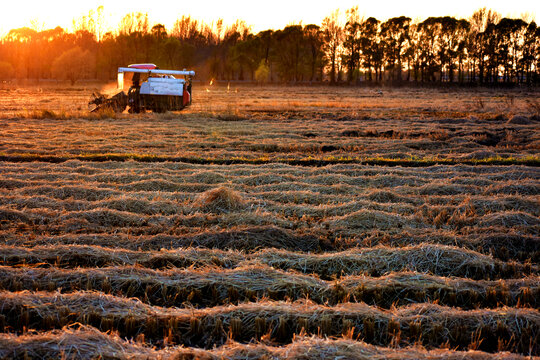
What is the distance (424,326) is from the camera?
12.1 feet

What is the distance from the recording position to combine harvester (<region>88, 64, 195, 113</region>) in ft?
79.7

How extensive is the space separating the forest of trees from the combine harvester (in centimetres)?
4791

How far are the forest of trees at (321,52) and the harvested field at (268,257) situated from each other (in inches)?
2536

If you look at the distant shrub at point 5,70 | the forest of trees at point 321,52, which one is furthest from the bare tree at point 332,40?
the distant shrub at point 5,70

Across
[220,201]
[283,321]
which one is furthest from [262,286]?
[220,201]

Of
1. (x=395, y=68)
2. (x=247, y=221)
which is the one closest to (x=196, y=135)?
(x=247, y=221)

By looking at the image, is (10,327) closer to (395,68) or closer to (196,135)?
(196,135)

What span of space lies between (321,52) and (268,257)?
253 ft

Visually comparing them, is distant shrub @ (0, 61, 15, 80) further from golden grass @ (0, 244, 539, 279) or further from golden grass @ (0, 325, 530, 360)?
golden grass @ (0, 325, 530, 360)

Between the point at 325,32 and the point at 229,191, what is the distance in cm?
7715

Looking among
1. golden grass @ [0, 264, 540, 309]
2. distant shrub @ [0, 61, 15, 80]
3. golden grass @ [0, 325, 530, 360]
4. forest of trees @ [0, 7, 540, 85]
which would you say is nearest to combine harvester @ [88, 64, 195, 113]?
golden grass @ [0, 264, 540, 309]

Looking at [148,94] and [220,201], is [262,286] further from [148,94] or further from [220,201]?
[148,94]

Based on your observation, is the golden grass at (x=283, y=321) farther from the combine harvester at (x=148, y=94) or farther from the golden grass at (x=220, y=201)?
the combine harvester at (x=148, y=94)

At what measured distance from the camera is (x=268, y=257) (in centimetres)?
513
